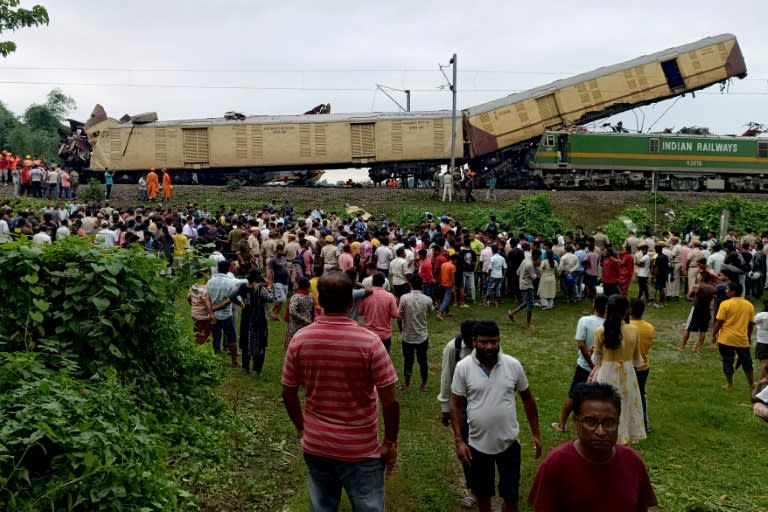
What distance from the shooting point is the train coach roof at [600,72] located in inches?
1071

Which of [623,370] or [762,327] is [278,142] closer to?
[762,327]

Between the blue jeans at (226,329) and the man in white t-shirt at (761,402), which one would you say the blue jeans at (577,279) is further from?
the man in white t-shirt at (761,402)

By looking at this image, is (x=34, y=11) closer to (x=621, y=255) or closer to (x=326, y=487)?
(x=326, y=487)

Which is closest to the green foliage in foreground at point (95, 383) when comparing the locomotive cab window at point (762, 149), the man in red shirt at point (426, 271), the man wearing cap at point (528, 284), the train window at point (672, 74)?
the man in red shirt at point (426, 271)

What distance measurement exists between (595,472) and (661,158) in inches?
1054

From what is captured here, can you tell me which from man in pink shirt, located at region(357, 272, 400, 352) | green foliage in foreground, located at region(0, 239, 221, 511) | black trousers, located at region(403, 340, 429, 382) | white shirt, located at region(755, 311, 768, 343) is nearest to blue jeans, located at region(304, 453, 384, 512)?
green foliage in foreground, located at region(0, 239, 221, 511)

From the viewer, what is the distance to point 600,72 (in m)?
27.6

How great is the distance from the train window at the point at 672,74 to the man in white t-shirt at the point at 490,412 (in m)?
26.6

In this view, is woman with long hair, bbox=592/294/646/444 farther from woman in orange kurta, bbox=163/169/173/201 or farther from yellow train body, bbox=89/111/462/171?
yellow train body, bbox=89/111/462/171

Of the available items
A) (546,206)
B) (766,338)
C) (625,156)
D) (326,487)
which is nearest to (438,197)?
(546,206)

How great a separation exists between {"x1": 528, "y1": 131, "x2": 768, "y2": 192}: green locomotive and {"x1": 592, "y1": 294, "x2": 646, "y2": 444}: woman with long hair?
22.3 meters

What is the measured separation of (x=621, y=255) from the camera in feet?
42.8

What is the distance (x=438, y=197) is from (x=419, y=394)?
18349mm

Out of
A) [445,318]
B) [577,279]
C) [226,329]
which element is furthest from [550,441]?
[577,279]
